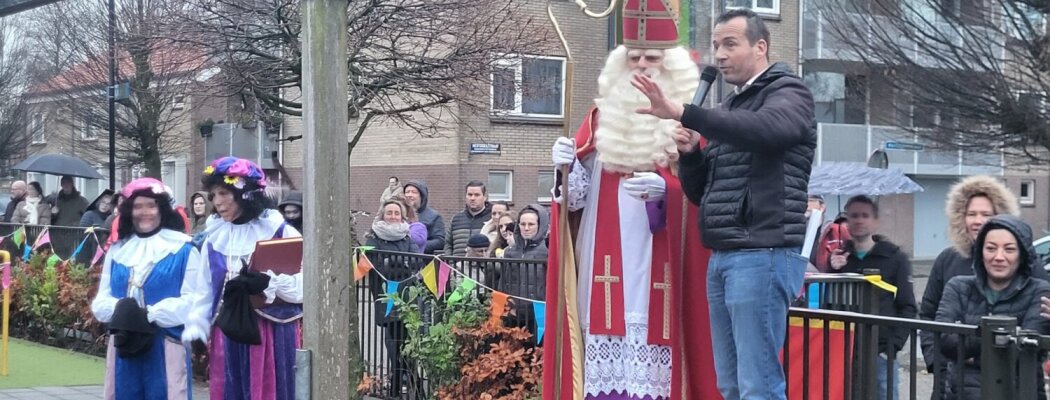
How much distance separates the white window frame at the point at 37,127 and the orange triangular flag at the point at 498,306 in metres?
31.4

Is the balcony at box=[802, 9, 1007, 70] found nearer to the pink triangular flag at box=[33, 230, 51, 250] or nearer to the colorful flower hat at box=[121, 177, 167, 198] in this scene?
the pink triangular flag at box=[33, 230, 51, 250]

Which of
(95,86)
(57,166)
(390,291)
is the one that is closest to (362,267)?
(390,291)

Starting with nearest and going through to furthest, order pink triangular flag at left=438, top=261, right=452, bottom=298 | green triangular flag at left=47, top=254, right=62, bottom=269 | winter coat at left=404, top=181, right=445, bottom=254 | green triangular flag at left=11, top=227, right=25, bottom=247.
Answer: pink triangular flag at left=438, top=261, right=452, bottom=298 < winter coat at left=404, top=181, right=445, bottom=254 < green triangular flag at left=47, top=254, right=62, bottom=269 < green triangular flag at left=11, top=227, right=25, bottom=247

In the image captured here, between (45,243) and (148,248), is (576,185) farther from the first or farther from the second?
(45,243)

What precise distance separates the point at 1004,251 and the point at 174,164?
35.7 meters

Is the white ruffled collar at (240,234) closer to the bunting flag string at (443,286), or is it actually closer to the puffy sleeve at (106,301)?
the puffy sleeve at (106,301)

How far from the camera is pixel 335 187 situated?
536cm

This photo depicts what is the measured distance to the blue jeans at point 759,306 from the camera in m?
4.55

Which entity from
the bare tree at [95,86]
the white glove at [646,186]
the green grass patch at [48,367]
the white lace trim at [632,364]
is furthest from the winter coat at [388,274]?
the bare tree at [95,86]

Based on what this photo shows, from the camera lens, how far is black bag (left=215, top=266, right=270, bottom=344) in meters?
6.58

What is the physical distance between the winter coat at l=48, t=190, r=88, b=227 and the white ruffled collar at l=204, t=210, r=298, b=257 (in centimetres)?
1118

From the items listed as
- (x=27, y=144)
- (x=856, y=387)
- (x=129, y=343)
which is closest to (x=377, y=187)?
(x=27, y=144)

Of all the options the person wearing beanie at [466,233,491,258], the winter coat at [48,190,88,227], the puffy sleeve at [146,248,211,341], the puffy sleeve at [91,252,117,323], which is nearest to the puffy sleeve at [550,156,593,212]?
the puffy sleeve at [146,248,211,341]

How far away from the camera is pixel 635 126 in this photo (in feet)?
17.6
